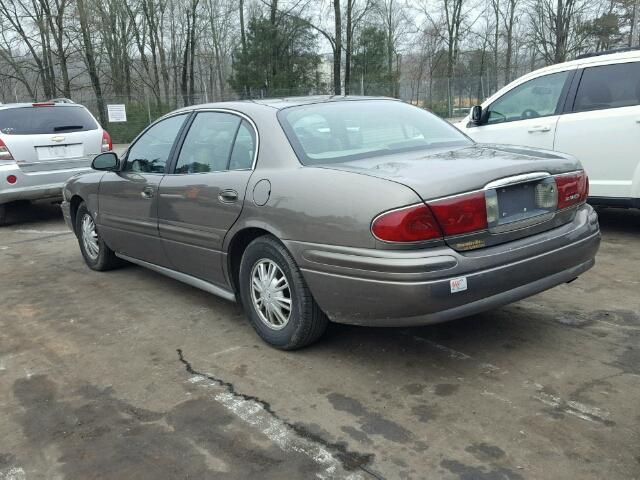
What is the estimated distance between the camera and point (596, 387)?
3020mm

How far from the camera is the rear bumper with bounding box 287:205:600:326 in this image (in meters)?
2.89

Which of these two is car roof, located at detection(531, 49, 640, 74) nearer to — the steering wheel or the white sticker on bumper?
the steering wheel

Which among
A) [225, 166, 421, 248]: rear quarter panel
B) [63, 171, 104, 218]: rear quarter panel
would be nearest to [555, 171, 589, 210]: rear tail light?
[225, 166, 421, 248]: rear quarter panel

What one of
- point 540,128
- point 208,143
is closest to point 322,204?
point 208,143

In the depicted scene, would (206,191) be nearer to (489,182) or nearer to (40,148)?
(489,182)

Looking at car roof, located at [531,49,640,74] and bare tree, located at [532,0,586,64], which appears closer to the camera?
car roof, located at [531,49,640,74]

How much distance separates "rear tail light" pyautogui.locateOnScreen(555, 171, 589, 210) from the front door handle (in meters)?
2.81

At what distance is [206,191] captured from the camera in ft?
13.0

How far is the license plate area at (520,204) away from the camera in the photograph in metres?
3.07

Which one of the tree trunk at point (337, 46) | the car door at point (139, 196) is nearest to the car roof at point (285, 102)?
the car door at point (139, 196)

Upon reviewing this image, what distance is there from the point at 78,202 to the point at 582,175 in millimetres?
4577

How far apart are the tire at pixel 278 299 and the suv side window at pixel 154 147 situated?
133 centimetres

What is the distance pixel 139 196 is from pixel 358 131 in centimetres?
191

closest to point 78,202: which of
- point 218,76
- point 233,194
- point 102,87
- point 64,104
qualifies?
point 233,194
